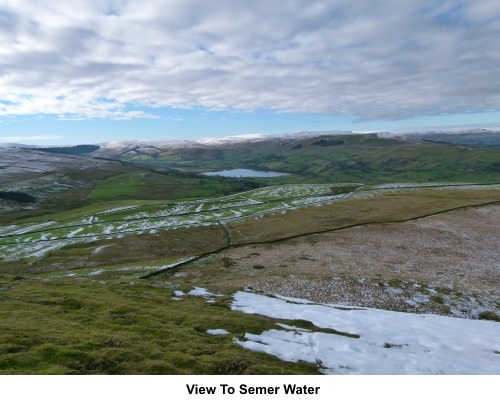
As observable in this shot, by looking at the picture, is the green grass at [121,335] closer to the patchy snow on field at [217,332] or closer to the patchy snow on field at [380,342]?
the patchy snow on field at [217,332]

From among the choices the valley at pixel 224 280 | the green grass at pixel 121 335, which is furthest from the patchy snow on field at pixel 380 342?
the green grass at pixel 121 335

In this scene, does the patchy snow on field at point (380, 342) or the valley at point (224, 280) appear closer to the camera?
the valley at point (224, 280)

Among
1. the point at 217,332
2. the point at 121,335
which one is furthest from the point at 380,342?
the point at 121,335

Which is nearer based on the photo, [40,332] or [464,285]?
[40,332]

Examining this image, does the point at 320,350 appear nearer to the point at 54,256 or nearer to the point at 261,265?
the point at 261,265

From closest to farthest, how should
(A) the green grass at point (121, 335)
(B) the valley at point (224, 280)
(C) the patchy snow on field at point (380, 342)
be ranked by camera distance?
1. (A) the green grass at point (121, 335)
2. (B) the valley at point (224, 280)
3. (C) the patchy snow on field at point (380, 342)

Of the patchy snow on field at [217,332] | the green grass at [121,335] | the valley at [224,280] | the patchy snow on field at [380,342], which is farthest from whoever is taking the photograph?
the patchy snow on field at [217,332]
